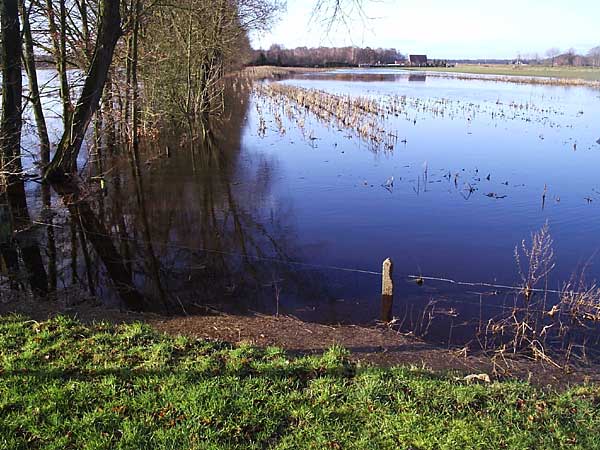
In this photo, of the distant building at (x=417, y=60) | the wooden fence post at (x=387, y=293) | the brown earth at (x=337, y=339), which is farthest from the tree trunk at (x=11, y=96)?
the distant building at (x=417, y=60)

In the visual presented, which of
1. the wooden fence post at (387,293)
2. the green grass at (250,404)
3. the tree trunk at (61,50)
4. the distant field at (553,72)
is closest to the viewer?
the green grass at (250,404)

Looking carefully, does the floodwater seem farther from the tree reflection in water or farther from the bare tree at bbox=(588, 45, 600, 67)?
the bare tree at bbox=(588, 45, 600, 67)

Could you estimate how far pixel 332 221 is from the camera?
505 inches

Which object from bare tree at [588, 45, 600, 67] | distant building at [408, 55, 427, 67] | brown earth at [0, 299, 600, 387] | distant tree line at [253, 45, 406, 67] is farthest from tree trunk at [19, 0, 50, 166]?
distant building at [408, 55, 427, 67]

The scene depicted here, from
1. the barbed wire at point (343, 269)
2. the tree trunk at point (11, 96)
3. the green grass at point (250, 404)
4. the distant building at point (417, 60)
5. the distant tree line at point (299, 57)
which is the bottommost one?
the barbed wire at point (343, 269)

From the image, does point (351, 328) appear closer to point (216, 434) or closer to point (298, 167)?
point (216, 434)

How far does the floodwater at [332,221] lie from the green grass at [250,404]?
2.70 m

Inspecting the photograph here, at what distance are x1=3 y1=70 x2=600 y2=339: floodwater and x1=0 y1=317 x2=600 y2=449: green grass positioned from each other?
8.84ft

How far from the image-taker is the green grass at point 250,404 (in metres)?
3.87

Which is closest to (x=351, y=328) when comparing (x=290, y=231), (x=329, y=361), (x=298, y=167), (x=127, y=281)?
(x=329, y=361)

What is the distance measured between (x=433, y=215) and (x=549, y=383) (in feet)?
26.4

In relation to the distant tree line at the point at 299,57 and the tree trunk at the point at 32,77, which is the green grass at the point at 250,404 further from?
the distant tree line at the point at 299,57

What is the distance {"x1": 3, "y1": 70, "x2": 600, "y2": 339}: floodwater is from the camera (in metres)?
8.69

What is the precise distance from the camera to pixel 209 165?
63.4 feet
